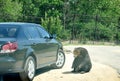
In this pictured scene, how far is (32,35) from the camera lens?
500 inches

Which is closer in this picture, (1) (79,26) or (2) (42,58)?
(2) (42,58)

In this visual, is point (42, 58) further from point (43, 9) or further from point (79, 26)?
point (43, 9)

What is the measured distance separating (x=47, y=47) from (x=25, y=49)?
6.06 feet

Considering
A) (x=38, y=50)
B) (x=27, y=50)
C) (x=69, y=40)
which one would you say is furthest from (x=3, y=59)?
(x=69, y=40)

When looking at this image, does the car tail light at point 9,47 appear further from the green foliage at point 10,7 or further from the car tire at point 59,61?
the green foliage at point 10,7

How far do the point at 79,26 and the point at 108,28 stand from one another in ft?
9.10

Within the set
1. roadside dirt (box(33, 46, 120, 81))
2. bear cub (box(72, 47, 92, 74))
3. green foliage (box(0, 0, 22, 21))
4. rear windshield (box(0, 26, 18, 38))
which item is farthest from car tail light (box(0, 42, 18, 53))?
green foliage (box(0, 0, 22, 21))

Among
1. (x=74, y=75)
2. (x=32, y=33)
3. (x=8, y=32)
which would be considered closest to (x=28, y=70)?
(x=8, y=32)

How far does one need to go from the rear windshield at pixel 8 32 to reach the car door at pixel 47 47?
1.13 meters

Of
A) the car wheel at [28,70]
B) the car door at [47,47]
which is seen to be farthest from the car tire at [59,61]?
the car wheel at [28,70]

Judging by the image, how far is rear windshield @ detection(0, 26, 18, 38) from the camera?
11.7 meters

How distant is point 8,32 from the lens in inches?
470

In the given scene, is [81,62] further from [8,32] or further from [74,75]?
[8,32]

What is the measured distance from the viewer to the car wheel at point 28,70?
11.6m
